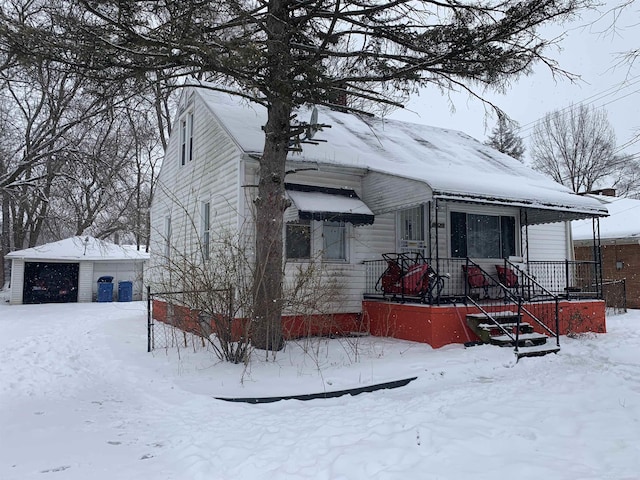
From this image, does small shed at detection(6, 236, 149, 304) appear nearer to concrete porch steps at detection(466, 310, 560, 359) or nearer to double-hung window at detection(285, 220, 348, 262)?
double-hung window at detection(285, 220, 348, 262)

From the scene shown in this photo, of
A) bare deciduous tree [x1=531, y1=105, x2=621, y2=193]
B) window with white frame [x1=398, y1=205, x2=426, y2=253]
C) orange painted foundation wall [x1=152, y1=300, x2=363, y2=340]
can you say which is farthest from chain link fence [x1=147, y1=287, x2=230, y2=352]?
bare deciduous tree [x1=531, y1=105, x2=621, y2=193]

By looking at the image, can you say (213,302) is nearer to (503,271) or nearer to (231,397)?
(231,397)

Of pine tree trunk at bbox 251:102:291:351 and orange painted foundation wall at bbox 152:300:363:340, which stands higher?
pine tree trunk at bbox 251:102:291:351

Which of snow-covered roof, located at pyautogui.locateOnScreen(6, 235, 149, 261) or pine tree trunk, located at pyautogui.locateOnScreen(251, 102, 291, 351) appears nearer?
pine tree trunk, located at pyautogui.locateOnScreen(251, 102, 291, 351)

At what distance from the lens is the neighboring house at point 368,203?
970 cm

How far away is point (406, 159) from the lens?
1203cm

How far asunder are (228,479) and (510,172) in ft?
41.1

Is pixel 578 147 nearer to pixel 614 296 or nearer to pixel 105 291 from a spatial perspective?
pixel 614 296

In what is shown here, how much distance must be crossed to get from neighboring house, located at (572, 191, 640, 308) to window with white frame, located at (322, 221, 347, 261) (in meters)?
10.9

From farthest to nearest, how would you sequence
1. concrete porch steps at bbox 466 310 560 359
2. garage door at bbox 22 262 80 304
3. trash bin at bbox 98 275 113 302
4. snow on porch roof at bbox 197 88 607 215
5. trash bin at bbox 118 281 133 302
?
trash bin at bbox 118 281 133 302
trash bin at bbox 98 275 113 302
garage door at bbox 22 262 80 304
snow on porch roof at bbox 197 88 607 215
concrete porch steps at bbox 466 310 560 359

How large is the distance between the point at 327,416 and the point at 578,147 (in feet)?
116

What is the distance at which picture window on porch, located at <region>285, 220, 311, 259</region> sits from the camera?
34.4ft

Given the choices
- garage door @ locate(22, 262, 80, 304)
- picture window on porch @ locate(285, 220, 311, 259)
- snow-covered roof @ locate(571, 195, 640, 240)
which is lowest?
garage door @ locate(22, 262, 80, 304)

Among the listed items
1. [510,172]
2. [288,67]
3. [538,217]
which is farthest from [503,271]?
[288,67]
